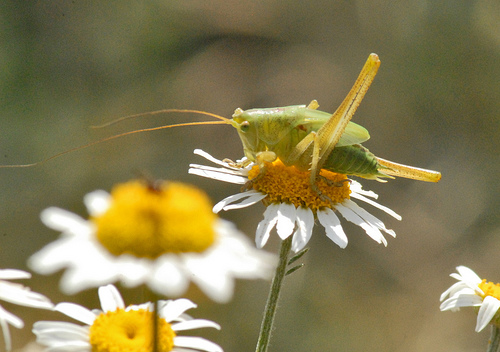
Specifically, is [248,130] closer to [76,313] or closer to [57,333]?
[76,313]

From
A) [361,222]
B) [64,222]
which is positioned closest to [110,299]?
[64,222]

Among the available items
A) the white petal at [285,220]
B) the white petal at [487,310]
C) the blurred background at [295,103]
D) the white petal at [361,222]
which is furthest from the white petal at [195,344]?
the blurred background at [295,103]

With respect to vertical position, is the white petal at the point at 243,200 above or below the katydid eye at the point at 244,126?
below

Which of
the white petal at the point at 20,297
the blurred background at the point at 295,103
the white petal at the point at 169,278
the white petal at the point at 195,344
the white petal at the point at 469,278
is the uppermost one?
the blurred background at the point at 295,103

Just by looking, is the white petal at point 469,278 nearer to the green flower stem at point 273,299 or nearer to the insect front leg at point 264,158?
the green flower stem at point 273,299

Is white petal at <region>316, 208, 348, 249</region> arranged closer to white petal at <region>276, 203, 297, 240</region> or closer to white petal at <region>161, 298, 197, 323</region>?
white petal at <region>276, 203, 297, 240</region>

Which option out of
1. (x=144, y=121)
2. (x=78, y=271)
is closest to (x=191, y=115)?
(x=144, y=121)

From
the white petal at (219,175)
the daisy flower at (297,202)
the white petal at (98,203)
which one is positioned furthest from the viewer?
the white petal at (219,175)

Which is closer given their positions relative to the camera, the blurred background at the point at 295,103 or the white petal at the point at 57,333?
the white petal at the point at 57,333
